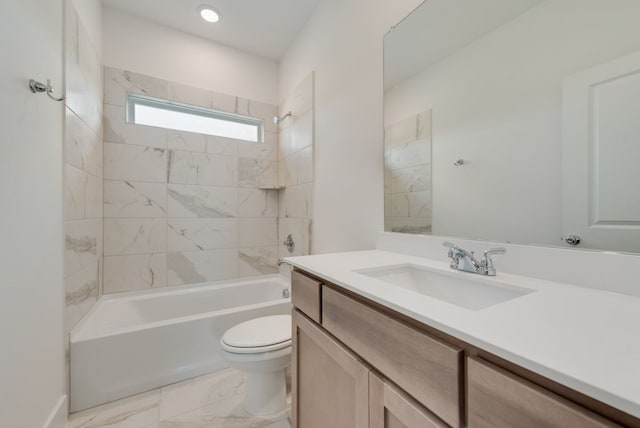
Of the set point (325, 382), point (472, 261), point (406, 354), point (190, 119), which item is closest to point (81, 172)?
point (190, 119)

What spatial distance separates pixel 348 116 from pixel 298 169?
2.56ft

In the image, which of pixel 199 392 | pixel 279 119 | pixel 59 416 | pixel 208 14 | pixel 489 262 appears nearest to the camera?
pixel 489 262

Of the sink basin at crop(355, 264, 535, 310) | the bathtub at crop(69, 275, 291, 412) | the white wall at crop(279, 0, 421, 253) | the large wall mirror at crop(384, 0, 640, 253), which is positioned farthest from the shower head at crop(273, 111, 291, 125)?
the sink basin at crop(355, 264, 535, 310)

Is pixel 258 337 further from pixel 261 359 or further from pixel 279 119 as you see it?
pixel 279 119

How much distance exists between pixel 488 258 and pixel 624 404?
2.07 ft

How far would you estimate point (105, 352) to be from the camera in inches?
58.4

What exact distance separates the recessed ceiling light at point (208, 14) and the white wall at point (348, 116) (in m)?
0.74

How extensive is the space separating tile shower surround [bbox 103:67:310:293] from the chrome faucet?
1.42 metres

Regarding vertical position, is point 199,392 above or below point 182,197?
below

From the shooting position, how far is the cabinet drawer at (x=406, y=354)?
1.61ft

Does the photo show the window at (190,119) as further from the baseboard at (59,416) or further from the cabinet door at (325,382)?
the cabinet door at (325,382)

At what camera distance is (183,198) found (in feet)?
7.64

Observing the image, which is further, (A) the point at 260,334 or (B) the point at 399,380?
(A) the point at 260,334

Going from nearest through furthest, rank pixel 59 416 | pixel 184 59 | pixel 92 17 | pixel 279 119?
pixel 59 416 → pixel 92 17 → pixel 184 59 → pixel 279 119
